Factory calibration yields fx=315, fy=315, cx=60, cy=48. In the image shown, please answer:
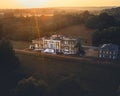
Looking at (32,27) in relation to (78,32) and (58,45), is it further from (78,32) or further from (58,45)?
(58,45)

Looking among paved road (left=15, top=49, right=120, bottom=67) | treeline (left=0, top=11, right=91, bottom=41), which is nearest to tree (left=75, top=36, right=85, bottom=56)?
paved road (left=15, top=49, right=120, bottom=67)

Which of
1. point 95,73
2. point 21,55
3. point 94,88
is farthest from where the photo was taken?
point 21,55

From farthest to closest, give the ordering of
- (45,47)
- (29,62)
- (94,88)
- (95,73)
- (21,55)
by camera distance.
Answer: (45,47) < (21,55) < (29,62) < (95,73) < (94,88)

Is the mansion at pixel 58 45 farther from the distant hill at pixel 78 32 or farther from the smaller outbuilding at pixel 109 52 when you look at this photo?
the distant hill at pixel 78 32

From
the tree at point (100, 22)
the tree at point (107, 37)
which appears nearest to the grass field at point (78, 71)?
the tree at point (107, 37)

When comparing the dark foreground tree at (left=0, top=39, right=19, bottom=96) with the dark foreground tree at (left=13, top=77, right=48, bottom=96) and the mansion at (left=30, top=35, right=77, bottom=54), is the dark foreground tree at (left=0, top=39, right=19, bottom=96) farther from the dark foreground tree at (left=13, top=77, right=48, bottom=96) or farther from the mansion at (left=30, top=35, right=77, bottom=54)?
the mansion at (left=30, top=35, right=77, bottom=54)

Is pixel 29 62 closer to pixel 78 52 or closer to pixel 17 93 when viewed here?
pixel 78 52

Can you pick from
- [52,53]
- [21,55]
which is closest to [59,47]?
[52,53]
